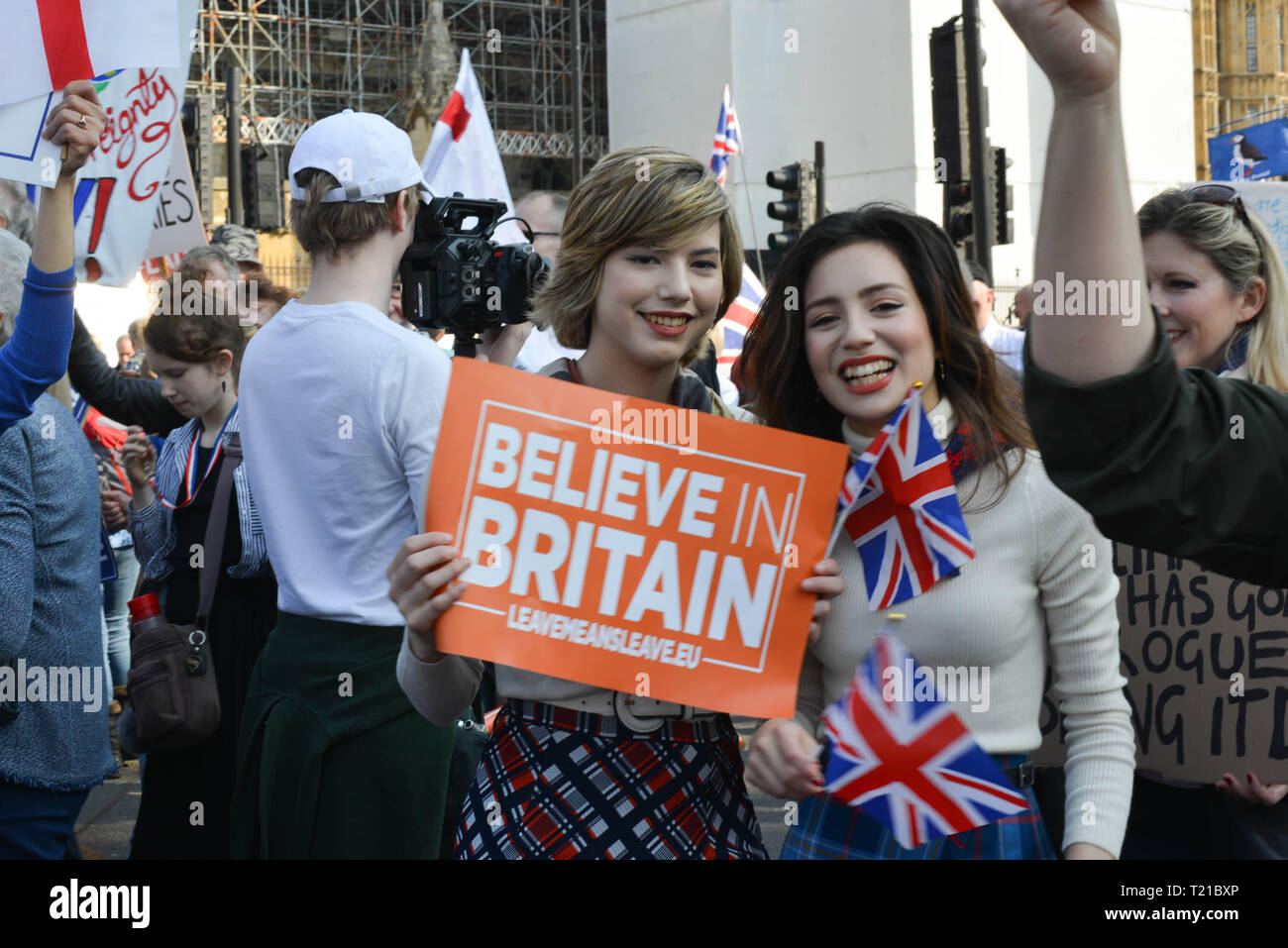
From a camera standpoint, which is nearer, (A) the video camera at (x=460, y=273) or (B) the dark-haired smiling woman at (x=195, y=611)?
(A) the video camera at (x=460, y=273)

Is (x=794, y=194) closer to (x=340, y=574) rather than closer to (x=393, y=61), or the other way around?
(x=340, y=574)

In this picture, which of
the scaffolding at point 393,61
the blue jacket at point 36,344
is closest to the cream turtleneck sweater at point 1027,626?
the blue jacket at point 36,344

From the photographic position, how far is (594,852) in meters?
→ 2.06

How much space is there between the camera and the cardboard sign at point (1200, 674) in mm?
2441

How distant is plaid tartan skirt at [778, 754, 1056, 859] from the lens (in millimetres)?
1945

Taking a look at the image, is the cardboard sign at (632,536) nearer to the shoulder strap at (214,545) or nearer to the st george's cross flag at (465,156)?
the shoulder strap at (214,545)

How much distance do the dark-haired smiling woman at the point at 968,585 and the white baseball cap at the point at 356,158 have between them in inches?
41.1

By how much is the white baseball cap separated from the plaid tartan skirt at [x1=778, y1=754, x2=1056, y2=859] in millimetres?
1510

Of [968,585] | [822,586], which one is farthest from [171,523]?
[968,585]

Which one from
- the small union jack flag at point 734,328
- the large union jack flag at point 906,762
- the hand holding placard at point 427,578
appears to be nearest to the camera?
the large union jack flag at point 906,762

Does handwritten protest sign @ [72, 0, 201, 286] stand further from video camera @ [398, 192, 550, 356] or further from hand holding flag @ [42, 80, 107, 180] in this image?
video camera @ [398, 192, 550, 356]

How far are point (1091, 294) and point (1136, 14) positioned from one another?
39.2 m

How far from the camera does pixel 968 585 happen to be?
1.97m
